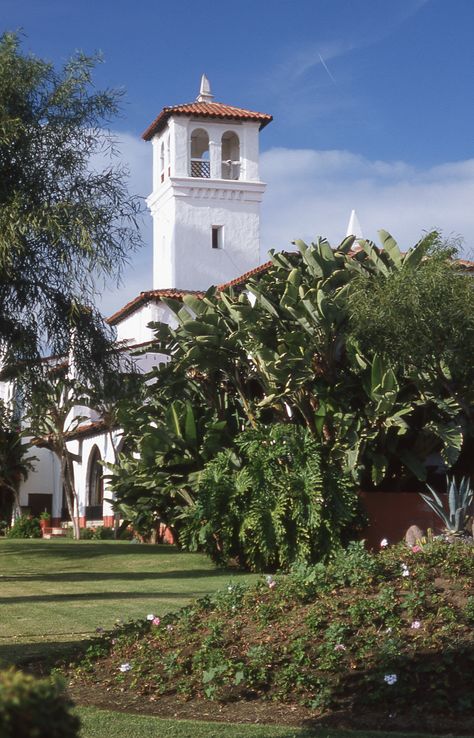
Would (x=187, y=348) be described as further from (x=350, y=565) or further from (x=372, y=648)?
(x=372, y=648)

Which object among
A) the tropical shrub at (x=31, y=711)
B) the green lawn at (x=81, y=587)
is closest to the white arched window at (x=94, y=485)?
the green lawn at (x=81, y=587)

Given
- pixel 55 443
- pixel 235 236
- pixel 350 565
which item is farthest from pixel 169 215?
pixel 350 565

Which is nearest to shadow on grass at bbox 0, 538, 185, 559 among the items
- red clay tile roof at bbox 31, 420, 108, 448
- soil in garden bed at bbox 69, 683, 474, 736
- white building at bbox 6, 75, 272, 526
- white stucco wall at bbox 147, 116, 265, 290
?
red clay tile roof at bbox 31, 420, 108, 448

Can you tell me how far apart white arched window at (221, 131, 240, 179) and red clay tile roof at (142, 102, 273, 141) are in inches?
45.8

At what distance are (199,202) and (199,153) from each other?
122 inches

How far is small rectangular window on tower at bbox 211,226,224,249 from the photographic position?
4741 cm

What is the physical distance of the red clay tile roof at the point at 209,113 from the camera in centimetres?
4453

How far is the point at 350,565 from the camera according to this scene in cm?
914

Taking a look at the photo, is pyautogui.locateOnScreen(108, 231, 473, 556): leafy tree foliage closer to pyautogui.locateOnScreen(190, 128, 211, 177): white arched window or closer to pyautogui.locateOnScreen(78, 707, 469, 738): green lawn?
pyautogui.locateOnScreen(78, 707, 469, 738): green lawn

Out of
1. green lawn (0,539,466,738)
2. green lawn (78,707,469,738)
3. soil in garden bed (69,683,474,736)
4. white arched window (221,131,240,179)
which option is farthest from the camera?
white arched window (221,131,240,179)

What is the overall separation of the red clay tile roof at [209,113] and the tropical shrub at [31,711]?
42908mm

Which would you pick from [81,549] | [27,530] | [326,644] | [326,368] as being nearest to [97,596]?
[326,368]

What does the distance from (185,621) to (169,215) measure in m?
39.5

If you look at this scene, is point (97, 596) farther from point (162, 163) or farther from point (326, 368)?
point (162, 163)
